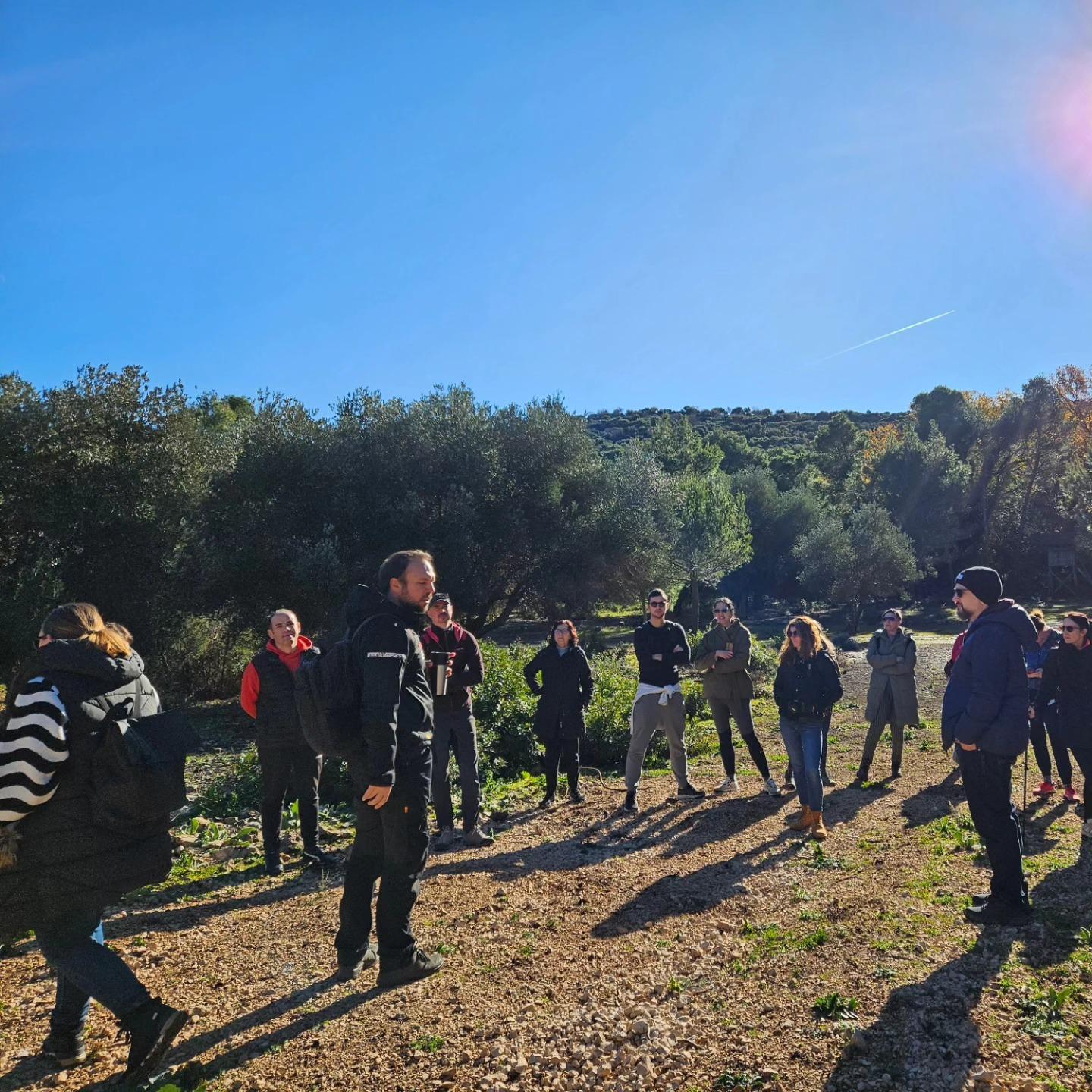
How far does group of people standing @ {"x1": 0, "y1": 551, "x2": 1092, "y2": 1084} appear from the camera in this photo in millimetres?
3141

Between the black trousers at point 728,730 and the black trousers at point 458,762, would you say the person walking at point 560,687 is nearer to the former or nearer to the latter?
the black trousers at point 458,762

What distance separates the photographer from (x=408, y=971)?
4031mm

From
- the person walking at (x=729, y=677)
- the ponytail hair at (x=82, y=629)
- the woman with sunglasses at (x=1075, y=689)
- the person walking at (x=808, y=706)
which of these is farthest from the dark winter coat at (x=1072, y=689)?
the ponytail hair at (x=82, y=629)

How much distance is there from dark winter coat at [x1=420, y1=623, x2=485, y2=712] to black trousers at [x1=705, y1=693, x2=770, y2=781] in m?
2.66

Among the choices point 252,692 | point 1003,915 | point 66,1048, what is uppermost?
point 252,692

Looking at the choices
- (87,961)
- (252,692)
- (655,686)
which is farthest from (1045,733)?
(87,961)

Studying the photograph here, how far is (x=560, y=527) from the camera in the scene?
73.4ft

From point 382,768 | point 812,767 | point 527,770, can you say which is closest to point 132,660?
point 382,768

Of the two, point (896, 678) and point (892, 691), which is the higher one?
point (896, 678)

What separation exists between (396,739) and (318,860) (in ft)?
10.0

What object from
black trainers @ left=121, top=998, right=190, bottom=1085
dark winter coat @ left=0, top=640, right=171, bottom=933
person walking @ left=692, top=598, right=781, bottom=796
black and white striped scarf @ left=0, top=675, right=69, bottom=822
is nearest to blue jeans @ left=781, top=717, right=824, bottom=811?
person walking @ left=692, top=598, right=781, bottom=796

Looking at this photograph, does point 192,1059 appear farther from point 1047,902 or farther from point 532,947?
point 1047,902

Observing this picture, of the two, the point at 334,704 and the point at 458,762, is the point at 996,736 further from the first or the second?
the point at 458,762

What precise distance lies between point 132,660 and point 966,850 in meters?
5.84
